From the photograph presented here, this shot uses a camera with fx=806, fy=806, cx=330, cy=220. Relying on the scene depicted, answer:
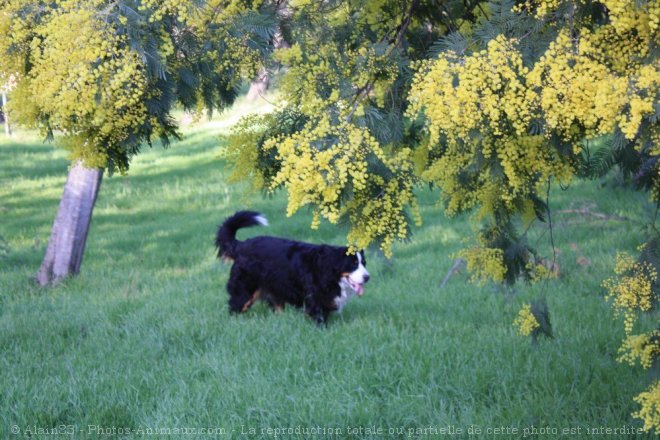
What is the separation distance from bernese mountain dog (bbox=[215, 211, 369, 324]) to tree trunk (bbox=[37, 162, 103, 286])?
2080 mm

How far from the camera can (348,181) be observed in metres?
3.25

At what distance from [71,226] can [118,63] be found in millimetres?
6503

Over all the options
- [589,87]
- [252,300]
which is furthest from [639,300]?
[252,300]

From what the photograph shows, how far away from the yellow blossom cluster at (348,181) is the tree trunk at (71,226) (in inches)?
259

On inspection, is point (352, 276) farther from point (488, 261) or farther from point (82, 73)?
point (82, 73)

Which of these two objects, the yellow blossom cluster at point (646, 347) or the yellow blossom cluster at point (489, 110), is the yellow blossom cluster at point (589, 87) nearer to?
the yellow blossom cluster at point (489, 110)

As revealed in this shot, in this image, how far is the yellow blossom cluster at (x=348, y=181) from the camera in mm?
3102

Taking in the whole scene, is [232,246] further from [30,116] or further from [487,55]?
[487,55]

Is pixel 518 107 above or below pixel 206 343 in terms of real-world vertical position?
above

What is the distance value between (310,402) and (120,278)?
17.5ft

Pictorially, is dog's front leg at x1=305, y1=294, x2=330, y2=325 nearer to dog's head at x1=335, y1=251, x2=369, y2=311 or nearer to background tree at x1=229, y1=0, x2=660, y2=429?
dog's head at x1=335, y1=251, x2=369, y2=311

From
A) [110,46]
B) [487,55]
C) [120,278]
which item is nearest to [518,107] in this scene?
[487,55]

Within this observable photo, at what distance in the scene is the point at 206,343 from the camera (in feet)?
23.6

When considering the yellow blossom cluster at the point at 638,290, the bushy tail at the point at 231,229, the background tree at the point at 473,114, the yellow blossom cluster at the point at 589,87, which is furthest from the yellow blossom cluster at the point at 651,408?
the bushy tail at the point at 231,229
